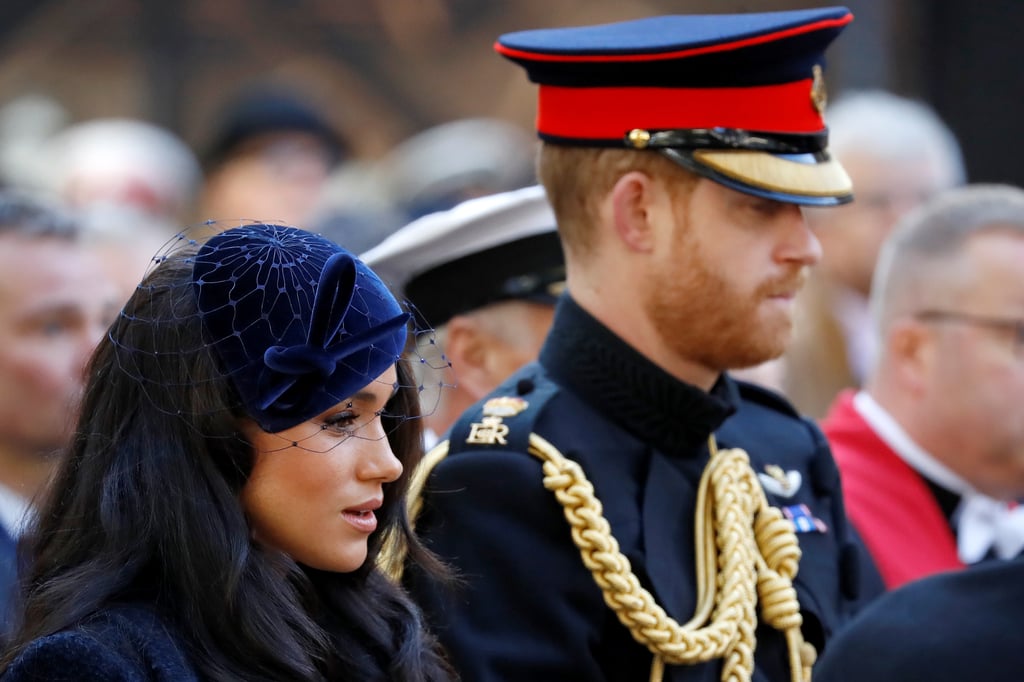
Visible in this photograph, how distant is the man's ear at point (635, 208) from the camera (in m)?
3.28

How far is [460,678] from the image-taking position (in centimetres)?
295

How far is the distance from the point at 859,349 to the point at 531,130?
14.1 feet

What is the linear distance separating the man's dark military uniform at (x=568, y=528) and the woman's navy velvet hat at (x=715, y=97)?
0.37 metres

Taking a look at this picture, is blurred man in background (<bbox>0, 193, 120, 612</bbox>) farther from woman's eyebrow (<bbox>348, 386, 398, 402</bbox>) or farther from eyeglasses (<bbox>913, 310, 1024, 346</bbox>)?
eyeglasses (<bbox>913, 310, 1024, 346</bbox>)

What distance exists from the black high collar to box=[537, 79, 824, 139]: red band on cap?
364 millimetres

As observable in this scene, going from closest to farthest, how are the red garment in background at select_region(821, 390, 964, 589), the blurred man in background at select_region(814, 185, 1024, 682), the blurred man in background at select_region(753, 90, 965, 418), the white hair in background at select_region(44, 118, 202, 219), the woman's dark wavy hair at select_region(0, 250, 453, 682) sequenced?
the woman's dark wavy hair at select_region(0, 250, 453, 682)
the red garment in background at select_region(821, 390, 964, 589)
the blurred man in background at select_region(814, 185, 1024, 682)
the blurred man in background at select_region(753, 90, 965, 418)
the white hair in background at select_region(44, 118, 202, 219)

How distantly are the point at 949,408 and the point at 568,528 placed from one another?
1719 millimetres

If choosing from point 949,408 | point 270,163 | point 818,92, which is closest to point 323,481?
point 818,92

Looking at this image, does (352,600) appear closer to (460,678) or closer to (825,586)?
(460,678)

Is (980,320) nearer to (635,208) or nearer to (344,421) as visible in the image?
(635,208)

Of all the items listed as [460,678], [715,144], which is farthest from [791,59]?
[460,678]

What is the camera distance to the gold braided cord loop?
3.02 metres

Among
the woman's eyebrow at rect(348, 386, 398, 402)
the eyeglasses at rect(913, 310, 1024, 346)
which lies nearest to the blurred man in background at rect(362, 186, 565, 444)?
the eyeglasses at rect(913, 310, 1024, 346)

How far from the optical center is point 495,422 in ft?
10.7
